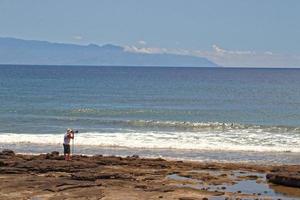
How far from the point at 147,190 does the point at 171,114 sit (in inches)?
1499

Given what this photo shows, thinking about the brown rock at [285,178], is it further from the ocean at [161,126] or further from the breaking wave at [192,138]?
the breaking wave at [192,138]

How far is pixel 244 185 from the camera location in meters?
24.2

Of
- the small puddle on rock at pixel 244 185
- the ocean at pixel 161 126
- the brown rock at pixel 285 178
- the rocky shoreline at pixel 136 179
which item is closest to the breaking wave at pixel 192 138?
the ocean at pixel 161 126

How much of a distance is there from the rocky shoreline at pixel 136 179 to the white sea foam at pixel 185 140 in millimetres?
8210

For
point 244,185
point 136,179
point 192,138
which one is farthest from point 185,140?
point 244,185

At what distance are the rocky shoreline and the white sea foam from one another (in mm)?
8210

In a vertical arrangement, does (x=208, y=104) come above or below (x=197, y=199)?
above

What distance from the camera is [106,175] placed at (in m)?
24.8

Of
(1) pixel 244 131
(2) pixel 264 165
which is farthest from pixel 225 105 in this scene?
(2) pixel 264 165

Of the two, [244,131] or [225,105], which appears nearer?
[244,131]

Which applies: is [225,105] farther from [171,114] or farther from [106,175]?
[106,175]

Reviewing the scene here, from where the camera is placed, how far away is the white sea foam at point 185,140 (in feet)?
124

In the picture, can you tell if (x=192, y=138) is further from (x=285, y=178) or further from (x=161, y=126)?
(x=285, y=178)

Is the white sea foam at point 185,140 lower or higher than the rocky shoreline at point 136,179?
higher
